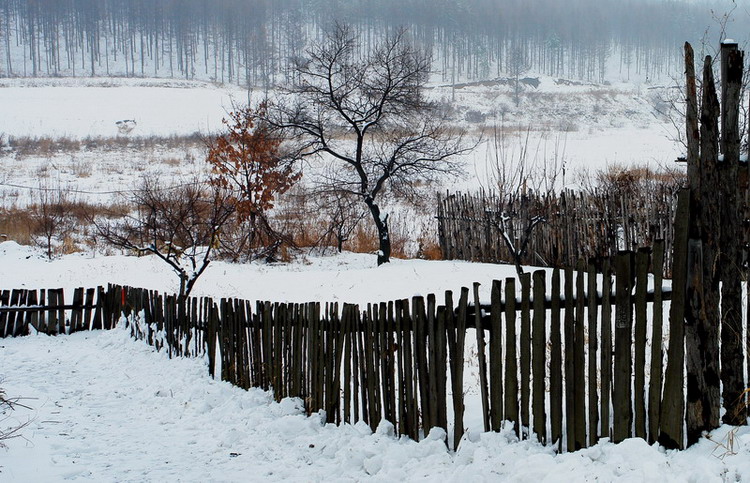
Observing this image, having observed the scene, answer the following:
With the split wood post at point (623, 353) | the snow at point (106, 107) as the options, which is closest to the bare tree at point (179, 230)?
the split wood post at point (623, 353)

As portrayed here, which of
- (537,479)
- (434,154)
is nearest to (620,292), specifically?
(537,479)

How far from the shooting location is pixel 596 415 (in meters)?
3.79

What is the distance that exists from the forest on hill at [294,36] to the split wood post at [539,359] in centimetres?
8649

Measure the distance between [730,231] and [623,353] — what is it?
906mm

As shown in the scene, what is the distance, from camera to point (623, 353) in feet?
12.1

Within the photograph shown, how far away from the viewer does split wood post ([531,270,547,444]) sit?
403 cm

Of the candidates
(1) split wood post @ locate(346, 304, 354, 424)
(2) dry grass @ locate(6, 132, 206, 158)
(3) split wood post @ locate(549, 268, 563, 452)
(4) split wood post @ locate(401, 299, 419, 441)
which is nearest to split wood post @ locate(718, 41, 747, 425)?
(3) split wood post @ locate(549, 268, 563, 452)

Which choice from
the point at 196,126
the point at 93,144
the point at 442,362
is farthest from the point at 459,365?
the point at 196,126

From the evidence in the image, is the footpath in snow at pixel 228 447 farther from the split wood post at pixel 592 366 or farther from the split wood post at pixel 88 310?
the split wood post at pixel 88 310

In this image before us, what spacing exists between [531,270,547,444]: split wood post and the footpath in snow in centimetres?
13

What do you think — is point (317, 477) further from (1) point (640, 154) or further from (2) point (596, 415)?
(1) point (640, 154)

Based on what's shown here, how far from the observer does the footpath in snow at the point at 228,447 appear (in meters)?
3.40

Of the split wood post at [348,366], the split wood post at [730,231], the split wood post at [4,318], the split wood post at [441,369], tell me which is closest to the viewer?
the split wood post at [730,231]

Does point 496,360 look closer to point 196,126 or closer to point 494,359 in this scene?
point 494,359
